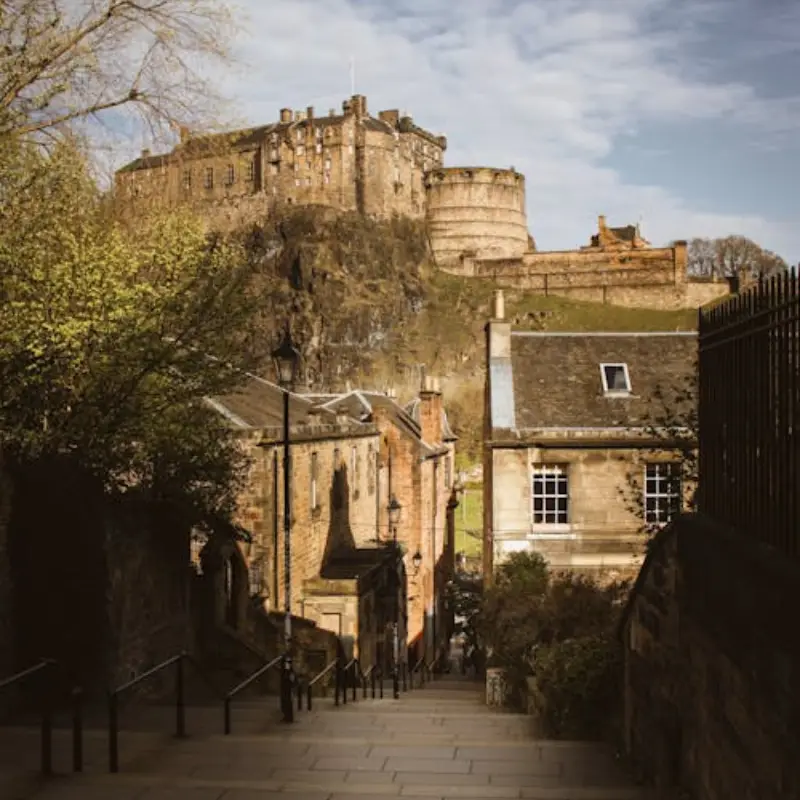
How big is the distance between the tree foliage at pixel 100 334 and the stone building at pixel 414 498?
48.1 ft

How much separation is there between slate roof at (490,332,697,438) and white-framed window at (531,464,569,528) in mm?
901

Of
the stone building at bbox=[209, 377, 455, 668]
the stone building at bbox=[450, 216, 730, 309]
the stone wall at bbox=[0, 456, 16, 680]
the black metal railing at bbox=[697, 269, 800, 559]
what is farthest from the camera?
the stone building at bbox=[450, 216, 730, 309]

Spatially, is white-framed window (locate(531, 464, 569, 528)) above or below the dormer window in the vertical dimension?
below

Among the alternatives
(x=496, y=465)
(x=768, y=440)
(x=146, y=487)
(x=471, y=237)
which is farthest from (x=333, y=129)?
(x=768, y=440)

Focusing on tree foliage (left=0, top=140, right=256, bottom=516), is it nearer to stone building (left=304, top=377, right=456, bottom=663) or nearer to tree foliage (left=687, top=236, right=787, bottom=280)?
stone building (left=304, top=377, right=456, bottom=663)

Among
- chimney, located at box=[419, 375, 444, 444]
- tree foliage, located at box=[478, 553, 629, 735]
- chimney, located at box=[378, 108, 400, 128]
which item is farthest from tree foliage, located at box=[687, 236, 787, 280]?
tree foliage, located at box=[478, 553, 629, 735]

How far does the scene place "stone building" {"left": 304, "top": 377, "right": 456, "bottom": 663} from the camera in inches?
1186

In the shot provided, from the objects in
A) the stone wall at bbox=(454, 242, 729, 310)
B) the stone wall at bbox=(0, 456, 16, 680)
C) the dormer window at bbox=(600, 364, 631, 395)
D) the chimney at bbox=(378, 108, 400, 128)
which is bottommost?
the stone wall at bbox=(0, 456, 16, 680)

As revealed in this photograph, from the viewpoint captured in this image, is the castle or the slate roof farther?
the castle

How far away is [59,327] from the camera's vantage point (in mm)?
11039

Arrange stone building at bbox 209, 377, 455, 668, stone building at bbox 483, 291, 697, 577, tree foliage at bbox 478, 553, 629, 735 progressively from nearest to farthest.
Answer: tree foliage at bbox 478, 553, 629, 735 < stone building at bbox 209, 377, 455, 668 < stone building at bbox 483, 291, 697, 577

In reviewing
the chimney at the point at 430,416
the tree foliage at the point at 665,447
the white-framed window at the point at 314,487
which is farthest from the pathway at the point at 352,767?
the chimney at the point at 430,416

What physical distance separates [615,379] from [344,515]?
783cm

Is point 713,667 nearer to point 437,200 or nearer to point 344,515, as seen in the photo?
point 344,515
